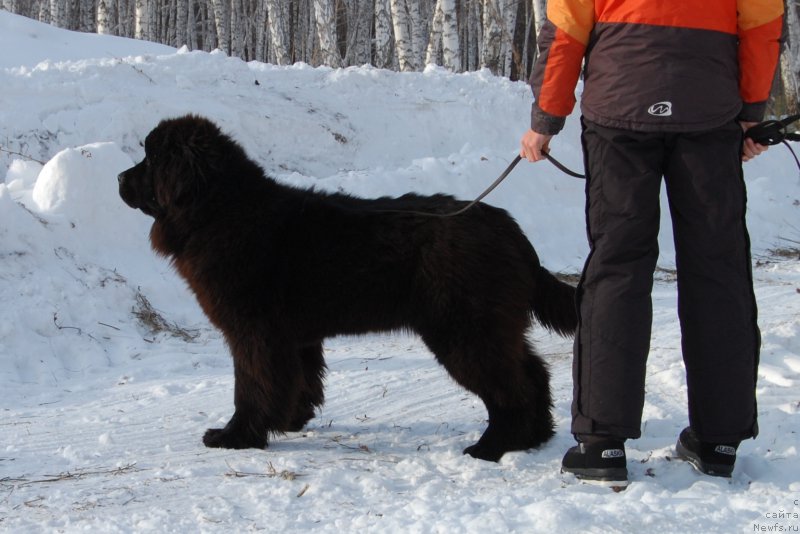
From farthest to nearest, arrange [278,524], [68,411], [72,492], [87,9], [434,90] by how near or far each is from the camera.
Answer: [87,9]
[434,90]
[68,411]
[72,492]
[278,524]

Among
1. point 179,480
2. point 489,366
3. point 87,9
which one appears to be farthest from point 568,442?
point 87,9

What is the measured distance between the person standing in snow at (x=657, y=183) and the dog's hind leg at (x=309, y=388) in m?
1.46

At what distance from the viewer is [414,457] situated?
11.2ft

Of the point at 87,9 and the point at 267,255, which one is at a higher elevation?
the point at 87,9

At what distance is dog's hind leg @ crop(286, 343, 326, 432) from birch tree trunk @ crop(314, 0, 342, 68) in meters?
12.7

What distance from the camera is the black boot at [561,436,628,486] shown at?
2.90m

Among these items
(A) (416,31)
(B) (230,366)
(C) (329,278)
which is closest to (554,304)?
(C) (329,278)

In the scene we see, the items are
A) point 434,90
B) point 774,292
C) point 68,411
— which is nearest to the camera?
point 68,411

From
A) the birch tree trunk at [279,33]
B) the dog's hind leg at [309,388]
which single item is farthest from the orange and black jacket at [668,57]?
the birch tree trunk at [279,33]

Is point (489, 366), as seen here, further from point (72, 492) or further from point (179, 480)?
point (72, 492)

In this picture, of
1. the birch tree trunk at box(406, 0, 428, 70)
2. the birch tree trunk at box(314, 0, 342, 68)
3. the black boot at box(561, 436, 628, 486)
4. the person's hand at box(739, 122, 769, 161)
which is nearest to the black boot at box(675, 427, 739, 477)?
the black boot at box(561, 436, 628, 486)

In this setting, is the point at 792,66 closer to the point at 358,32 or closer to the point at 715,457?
the point at 358,32

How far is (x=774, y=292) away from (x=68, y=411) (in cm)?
516

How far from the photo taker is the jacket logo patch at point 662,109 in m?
2.74
